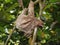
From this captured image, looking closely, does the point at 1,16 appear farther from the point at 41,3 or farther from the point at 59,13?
the point at 41,3

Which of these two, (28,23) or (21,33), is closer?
(28,23)

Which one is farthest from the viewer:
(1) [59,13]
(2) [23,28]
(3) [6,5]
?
(3) [6,5]

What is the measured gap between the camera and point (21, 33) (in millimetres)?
1305

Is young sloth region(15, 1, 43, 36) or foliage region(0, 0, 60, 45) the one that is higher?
young sloth region(15, 1, 43, 36)

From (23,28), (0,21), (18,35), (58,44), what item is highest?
(23,28)

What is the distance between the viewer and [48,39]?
140cm

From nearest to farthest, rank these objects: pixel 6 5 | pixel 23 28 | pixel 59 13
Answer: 1. pixel 23 28
2. pixel 59 13
3. pixel 6 5

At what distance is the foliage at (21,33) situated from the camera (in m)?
1.27

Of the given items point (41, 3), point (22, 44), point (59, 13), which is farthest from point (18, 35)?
point (41, 3)

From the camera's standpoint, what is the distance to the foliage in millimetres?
1271

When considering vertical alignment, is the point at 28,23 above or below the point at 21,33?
above

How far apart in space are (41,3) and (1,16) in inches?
20.1

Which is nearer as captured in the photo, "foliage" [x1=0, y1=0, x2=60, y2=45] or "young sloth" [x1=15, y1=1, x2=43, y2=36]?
"young sloth" [x1=15, y1=1, x2=43, y2=36]

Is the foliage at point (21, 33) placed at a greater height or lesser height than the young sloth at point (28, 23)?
lesser
